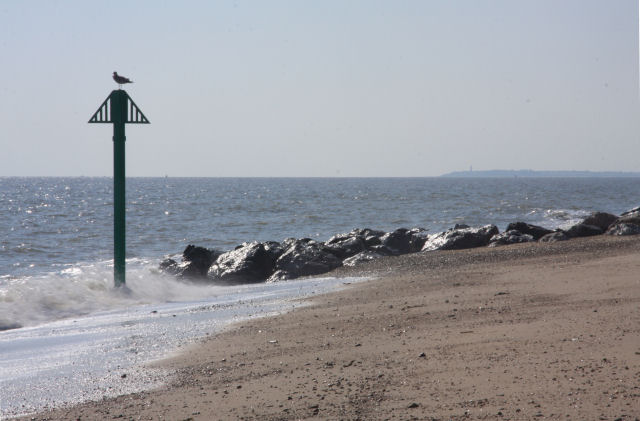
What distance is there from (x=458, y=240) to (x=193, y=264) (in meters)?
6.51

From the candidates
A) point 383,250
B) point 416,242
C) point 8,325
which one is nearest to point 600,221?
point 416,242

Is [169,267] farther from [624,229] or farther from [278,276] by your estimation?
[624,229]

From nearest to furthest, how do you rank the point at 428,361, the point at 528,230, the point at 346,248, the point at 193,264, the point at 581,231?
the point at 428,361, the point at 193,264, the point at 346,248, the point at 581,231, the point at 528,230

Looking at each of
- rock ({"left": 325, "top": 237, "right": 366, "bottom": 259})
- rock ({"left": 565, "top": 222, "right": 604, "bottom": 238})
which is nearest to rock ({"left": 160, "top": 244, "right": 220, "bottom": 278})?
rock ({"left": 325, "top": 237, "right": 366, "bottom": 259})

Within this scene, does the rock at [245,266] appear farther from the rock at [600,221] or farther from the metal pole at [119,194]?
the rock at [600,221]

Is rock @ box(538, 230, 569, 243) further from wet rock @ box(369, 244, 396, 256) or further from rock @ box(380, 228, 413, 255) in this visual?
wet rock @ box(369, 244, 396, 256)

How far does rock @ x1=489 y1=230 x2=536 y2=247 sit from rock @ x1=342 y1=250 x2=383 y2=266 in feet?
9.80

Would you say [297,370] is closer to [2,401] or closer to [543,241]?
[2,401]

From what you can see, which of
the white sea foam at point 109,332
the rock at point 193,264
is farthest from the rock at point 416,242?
the white sea foam at point 109,332

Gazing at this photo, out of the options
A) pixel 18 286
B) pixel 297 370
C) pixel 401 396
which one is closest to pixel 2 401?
pixel 297 370

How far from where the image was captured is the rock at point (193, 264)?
16.6 meters

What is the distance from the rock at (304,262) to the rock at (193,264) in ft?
6.14

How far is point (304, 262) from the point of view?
15898mm

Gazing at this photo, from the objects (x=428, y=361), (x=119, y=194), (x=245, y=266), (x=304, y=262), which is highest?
(x=119, y=194)
